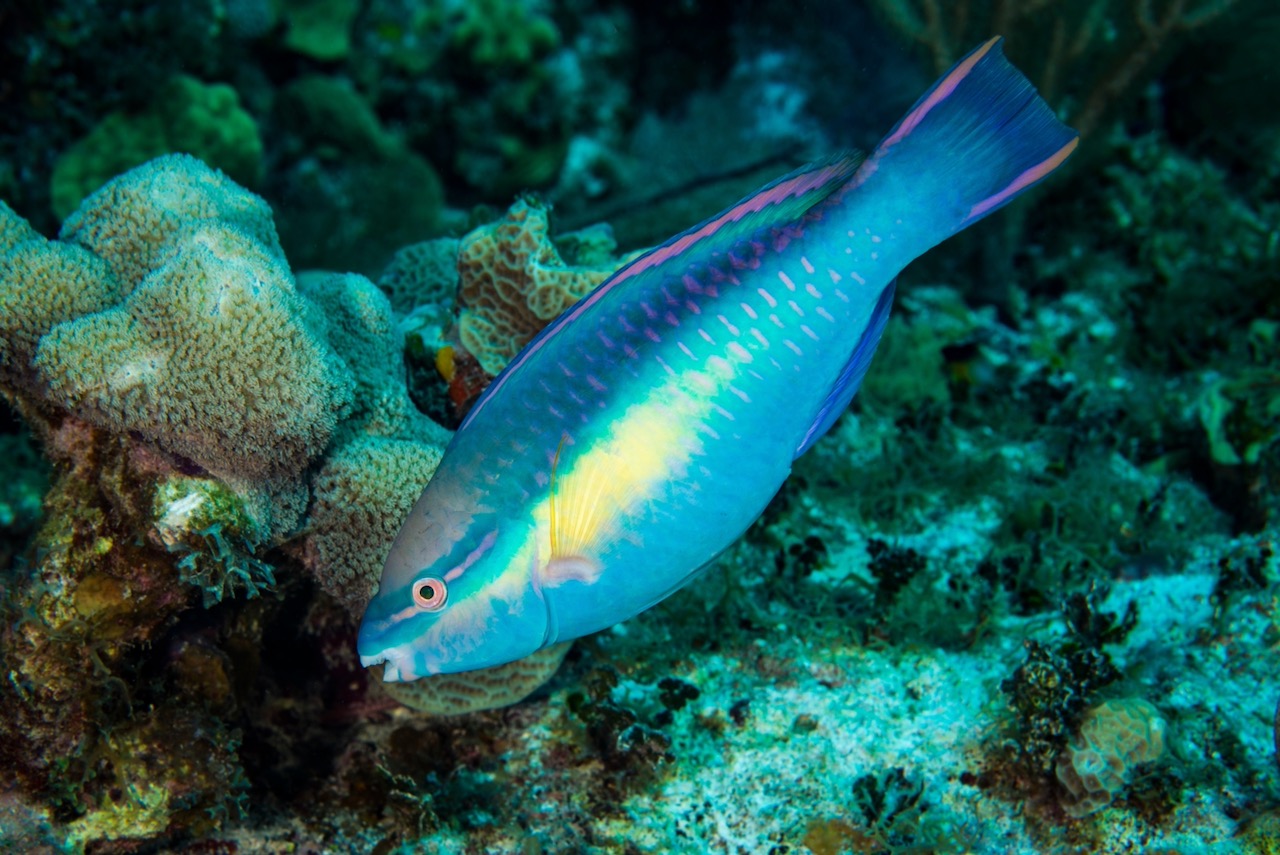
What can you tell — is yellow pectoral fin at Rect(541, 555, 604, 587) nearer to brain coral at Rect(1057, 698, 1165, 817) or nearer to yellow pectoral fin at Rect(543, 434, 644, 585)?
yellow pectoral fin at Rect(543, 434, 644, 585)

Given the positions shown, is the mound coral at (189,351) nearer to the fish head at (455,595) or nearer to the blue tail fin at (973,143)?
the fish head at (455,595)

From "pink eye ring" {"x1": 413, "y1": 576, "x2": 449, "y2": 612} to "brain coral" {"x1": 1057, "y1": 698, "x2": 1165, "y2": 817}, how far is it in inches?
95.8

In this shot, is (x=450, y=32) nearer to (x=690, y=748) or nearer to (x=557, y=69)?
(x=557, y=69)

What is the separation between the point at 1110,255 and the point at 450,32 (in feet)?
23.1

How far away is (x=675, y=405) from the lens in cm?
211

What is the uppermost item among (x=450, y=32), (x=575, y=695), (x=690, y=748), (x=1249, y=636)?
(x=450, y=32)

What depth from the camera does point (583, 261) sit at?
405cm

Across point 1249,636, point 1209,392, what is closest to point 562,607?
point 1249,636

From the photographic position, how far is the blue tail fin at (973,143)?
6.75 ft

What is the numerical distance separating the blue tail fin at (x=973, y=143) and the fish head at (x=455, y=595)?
4.56 feet

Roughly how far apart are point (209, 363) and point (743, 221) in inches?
68.0

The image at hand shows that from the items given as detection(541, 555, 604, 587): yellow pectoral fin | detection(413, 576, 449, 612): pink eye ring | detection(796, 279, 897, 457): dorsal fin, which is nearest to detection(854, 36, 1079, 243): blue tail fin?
detection(796, 279, 897, 457): dorsal fin

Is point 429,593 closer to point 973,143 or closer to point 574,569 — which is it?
point 574,569

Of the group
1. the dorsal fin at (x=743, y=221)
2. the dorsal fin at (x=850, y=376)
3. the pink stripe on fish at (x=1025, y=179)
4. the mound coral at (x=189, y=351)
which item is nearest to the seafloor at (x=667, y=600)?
the mound coral at (x=189, y=351)
